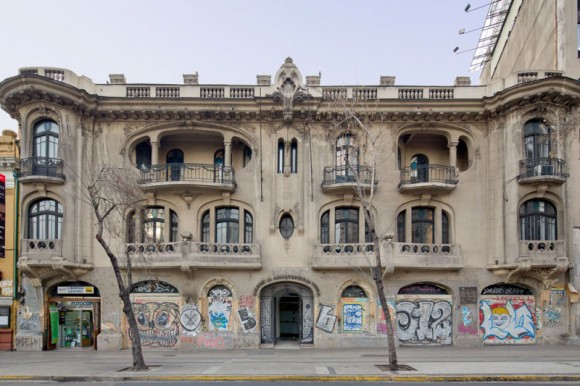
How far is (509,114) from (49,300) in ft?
78.2

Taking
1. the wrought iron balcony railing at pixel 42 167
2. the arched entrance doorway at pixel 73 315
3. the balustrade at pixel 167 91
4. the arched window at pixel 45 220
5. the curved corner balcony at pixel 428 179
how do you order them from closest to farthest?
the wrought iron balcony railing at pixel 42 167 → the arched window at pixel 45 220 → the curved corner balcony at pixel 428 179 → the arched entrance doorway at pixel 73 315 → the balustrade at pixel 167 91

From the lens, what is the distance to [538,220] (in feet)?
80.0

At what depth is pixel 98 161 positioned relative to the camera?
82.8ft

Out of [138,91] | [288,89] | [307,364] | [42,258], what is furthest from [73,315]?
[288,89]

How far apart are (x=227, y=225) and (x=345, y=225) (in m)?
5.89

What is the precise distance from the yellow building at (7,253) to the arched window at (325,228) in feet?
49.0

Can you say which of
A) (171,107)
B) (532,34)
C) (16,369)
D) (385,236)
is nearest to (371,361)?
(385,236)

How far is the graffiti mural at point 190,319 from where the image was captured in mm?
24297

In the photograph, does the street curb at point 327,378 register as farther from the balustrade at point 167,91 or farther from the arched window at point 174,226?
the balustrade at point 167,91

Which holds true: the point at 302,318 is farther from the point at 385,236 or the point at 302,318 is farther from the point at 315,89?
the point at 315,89

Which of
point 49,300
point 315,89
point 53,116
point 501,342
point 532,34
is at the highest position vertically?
point 532,34

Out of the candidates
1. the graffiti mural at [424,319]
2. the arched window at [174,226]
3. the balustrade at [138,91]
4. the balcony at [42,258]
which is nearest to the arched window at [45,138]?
the balustrade at [138,91]

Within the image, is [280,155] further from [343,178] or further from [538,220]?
[538,220]

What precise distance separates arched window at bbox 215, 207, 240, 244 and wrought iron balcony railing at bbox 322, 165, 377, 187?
15.6 feet
